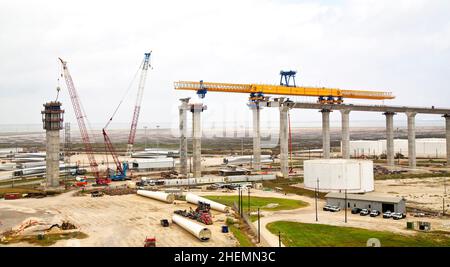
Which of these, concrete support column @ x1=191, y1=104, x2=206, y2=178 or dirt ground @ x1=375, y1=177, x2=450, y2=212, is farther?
concrete support column @ x1=191, y1=104, x2=206, y2=178

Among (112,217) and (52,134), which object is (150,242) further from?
(52,134)

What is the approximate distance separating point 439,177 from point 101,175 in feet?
347

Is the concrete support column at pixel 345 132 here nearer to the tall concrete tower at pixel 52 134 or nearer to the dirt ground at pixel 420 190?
the dirt ground at pixel 420 190

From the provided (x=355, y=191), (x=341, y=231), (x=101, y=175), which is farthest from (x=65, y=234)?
(x=101, y=175)

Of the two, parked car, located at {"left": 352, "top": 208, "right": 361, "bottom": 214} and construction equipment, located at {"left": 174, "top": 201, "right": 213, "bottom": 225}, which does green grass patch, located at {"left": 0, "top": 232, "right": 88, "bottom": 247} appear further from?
parked car, located at {"left": 352, "top": 208, "right": 361, "bottom": 214}

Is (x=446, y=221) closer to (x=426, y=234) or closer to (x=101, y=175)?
(x=426, y=234)

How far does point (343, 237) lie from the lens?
48.0 m

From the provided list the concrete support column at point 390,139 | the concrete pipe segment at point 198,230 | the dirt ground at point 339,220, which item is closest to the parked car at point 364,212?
the dirt ground at point 339,220

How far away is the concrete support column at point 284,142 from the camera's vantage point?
11844 centimetres

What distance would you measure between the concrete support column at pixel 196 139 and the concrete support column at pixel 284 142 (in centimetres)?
2504

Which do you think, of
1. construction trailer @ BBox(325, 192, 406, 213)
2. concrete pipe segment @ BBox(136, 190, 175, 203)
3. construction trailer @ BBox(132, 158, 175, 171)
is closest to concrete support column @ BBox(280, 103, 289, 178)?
construction trailer @ BBox(132, 158, 175, 171)

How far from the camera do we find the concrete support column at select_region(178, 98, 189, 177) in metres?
118

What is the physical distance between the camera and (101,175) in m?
128

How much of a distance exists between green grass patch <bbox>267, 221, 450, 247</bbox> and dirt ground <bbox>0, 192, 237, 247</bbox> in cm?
791
